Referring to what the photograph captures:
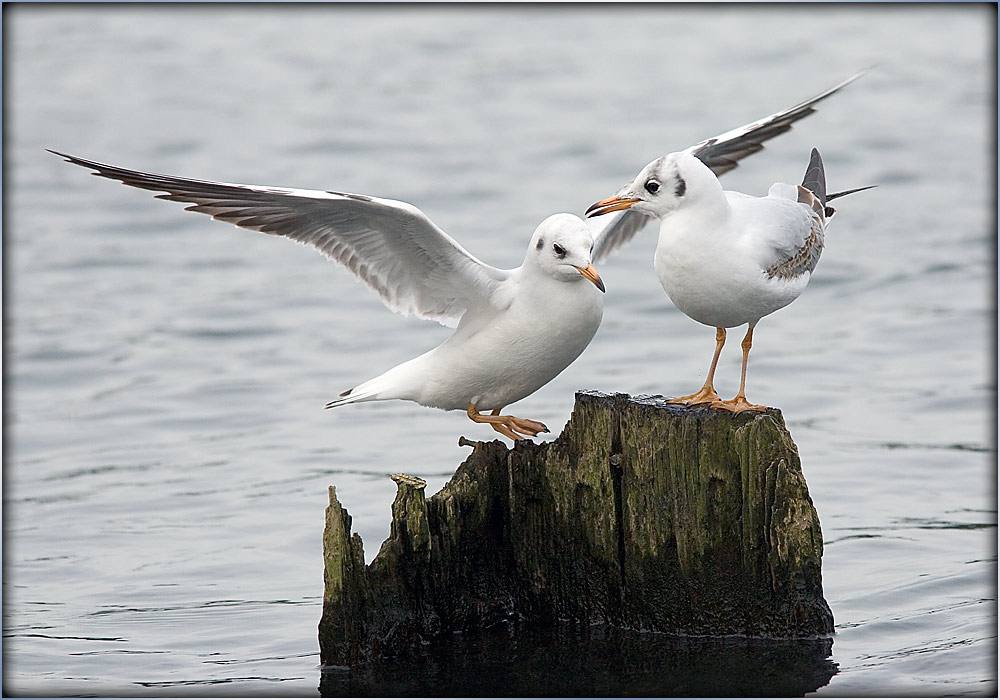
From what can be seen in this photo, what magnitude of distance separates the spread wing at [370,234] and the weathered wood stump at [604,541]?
100cm

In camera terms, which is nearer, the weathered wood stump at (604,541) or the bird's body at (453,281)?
the weathered wood stump at (604,541)

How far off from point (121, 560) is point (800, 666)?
4.64 m

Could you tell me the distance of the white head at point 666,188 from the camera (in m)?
6.70

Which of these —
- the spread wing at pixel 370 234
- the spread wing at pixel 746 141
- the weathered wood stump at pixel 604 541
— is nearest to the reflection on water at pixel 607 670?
the weathered wood stump at pixel 604 541

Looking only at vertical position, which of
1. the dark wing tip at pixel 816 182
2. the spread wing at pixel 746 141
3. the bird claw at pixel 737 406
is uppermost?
the spread wing at pixel 746 141

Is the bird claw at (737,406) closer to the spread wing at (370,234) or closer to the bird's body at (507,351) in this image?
the bird's body at (507,351)

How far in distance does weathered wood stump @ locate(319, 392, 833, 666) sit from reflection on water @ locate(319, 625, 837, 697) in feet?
0.25

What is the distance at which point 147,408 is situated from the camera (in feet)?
42.3

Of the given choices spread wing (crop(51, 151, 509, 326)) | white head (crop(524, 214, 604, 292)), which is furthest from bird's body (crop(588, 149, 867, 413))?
spread wing (crop(51, 151, 509, 326))

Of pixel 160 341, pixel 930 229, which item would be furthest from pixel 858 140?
pixel 160 341

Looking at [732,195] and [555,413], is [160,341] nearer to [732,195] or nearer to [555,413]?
[555,413]

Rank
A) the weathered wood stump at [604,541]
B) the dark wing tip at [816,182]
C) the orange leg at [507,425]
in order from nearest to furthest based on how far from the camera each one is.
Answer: the weathered wood stump at [604,541], the orange leg at [507,425], the dark wing tip at [816,182]

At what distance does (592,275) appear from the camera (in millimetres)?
6805

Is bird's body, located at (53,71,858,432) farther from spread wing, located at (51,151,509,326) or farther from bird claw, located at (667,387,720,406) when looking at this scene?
bird claw, located at (667,387,720,406)
